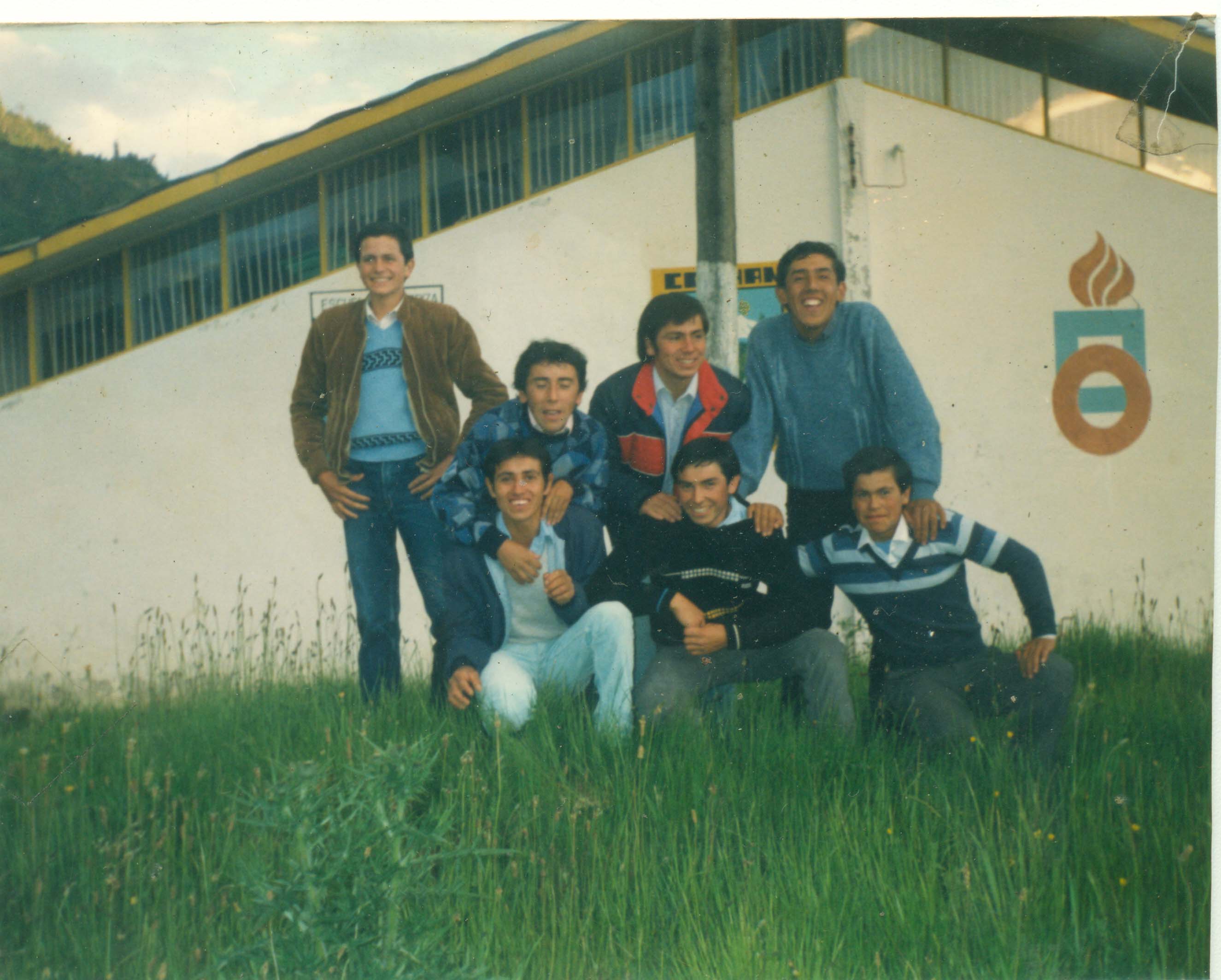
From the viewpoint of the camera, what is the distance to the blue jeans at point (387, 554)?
3.69 metres

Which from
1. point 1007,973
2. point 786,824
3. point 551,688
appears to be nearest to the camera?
point 1007,973

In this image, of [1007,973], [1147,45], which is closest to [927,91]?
[1147,45]

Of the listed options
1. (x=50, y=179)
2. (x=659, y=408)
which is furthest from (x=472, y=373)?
(x=50, y=179)

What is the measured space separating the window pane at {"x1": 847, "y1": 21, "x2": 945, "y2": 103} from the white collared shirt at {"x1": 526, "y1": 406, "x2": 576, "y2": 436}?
169 cm

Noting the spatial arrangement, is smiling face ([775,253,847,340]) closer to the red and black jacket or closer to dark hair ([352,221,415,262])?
Result: the red and black jacket

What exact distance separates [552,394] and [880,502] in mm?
1282

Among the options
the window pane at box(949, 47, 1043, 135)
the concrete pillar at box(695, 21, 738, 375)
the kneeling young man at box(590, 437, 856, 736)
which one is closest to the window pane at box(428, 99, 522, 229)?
the concrete pillar at box(695, 21, 738, 375)

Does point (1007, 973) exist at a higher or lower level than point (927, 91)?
lower

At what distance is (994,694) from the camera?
3.54 meters

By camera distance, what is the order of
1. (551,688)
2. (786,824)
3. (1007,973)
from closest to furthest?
(1007,973) < (786,824) < (551,688)

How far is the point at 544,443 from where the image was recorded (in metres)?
3.64

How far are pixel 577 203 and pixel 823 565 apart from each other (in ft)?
5.39

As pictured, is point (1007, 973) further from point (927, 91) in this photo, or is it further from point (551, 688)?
point (927, 91)

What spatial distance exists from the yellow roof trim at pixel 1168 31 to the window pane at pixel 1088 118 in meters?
0.25
